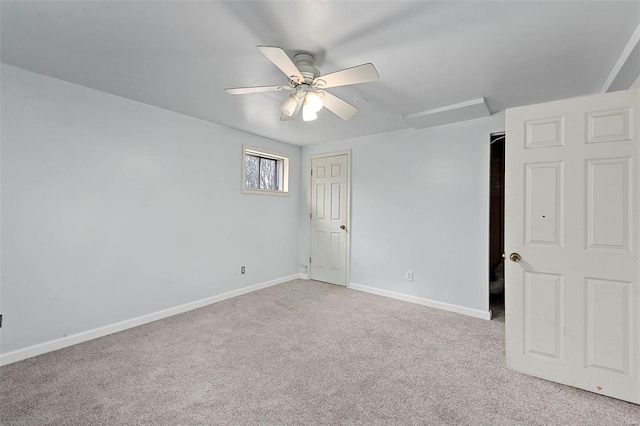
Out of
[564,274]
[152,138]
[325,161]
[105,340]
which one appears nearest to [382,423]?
[564,274]

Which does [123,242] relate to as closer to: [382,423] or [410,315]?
[382,423]

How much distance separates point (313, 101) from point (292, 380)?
2.00 metres

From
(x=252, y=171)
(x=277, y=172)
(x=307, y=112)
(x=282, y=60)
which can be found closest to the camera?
(x=282, y=60)

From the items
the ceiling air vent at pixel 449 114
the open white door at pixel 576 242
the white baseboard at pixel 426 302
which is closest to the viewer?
the open white door at pixel 576 242

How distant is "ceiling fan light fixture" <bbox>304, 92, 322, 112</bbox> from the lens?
1.96 metres

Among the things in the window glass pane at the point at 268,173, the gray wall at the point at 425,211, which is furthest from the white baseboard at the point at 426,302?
the window glass pane at the point at 268,173

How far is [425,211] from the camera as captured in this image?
361 cm

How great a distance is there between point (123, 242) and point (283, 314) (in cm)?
185

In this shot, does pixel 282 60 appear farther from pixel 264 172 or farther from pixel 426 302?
pixel 426 302

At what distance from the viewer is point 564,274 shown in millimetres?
1943

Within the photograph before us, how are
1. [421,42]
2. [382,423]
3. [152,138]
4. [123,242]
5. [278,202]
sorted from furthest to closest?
1. [278,202]
2. [152,138]
3. [123,242]
4. [421,42]
5. [382,423]

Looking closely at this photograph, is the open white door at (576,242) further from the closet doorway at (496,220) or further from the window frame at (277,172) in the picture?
the window frame at (277,172)

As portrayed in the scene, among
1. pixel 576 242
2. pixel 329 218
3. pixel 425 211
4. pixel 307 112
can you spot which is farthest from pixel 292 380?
pixel 329 218

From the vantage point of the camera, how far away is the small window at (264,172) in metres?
4.10
